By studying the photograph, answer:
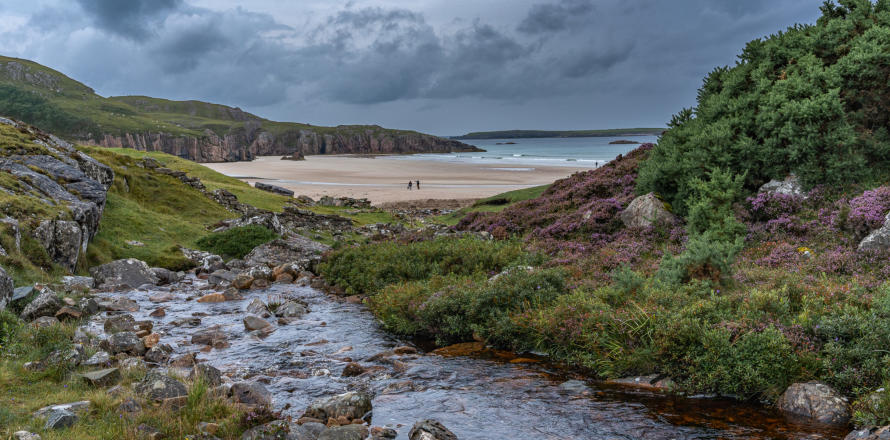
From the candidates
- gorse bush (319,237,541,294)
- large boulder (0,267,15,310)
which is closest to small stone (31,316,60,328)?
large boulder (0,267,15,310)

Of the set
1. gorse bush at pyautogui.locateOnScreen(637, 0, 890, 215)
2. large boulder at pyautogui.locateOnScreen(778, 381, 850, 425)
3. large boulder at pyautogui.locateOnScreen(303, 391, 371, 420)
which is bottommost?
large boulder at pyautogui.locateOnScreen(303, 391, 371, 420)

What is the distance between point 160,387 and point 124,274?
524 inches

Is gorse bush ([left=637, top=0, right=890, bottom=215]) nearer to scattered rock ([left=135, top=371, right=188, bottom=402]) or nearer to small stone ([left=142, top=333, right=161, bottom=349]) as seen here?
→ scattered rock ([left=135, top=371, right=188, bottom=402])

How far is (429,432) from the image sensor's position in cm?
754

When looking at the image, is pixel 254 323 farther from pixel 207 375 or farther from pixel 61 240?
pixel 61 240

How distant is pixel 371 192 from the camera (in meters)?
70.6

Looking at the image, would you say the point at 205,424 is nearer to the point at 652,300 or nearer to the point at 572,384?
the point at 572,384

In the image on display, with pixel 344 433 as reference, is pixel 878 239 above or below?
above

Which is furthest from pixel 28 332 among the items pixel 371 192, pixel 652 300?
pixel 371 192

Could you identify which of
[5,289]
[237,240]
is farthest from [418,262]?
[5,289]

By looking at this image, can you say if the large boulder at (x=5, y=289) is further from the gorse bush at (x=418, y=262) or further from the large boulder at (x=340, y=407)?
the gorse bush at (x=418, y=262)

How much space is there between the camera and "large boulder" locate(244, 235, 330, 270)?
2336cm

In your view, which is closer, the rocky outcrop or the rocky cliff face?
the rocky outcrop

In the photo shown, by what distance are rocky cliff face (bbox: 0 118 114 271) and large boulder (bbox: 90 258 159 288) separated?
97 cm
